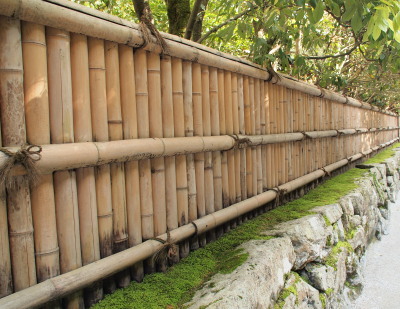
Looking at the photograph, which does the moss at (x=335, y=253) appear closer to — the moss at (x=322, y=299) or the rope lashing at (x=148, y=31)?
the moss at (x=322, y=299)

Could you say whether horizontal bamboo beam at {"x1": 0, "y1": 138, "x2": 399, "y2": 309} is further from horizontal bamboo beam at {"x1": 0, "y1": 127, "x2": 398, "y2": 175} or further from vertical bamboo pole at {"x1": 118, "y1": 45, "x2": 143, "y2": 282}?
horizontal bamboo beam at {"x1": 0, "y1": 127, "x2": 398, "y2": 175}

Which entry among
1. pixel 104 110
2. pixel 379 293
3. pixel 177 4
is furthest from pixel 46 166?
pixel 379 293

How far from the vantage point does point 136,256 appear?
6.70 feet

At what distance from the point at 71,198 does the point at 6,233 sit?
32 cm

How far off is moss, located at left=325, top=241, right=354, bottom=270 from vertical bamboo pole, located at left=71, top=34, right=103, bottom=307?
232 cm

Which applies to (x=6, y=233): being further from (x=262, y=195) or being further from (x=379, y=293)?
(x=379, y=293)

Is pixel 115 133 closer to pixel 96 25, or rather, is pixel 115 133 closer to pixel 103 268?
pixel 96 25

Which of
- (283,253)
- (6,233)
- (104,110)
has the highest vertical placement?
(104,110)

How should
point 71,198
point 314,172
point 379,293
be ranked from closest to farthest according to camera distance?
point 71,198, point 379,293, point 314,172

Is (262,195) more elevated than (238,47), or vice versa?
(238,47)

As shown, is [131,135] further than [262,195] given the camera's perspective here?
No

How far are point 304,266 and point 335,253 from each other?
684 mm

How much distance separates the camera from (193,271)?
7.68ft

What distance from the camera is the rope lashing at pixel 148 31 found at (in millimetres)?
2119
